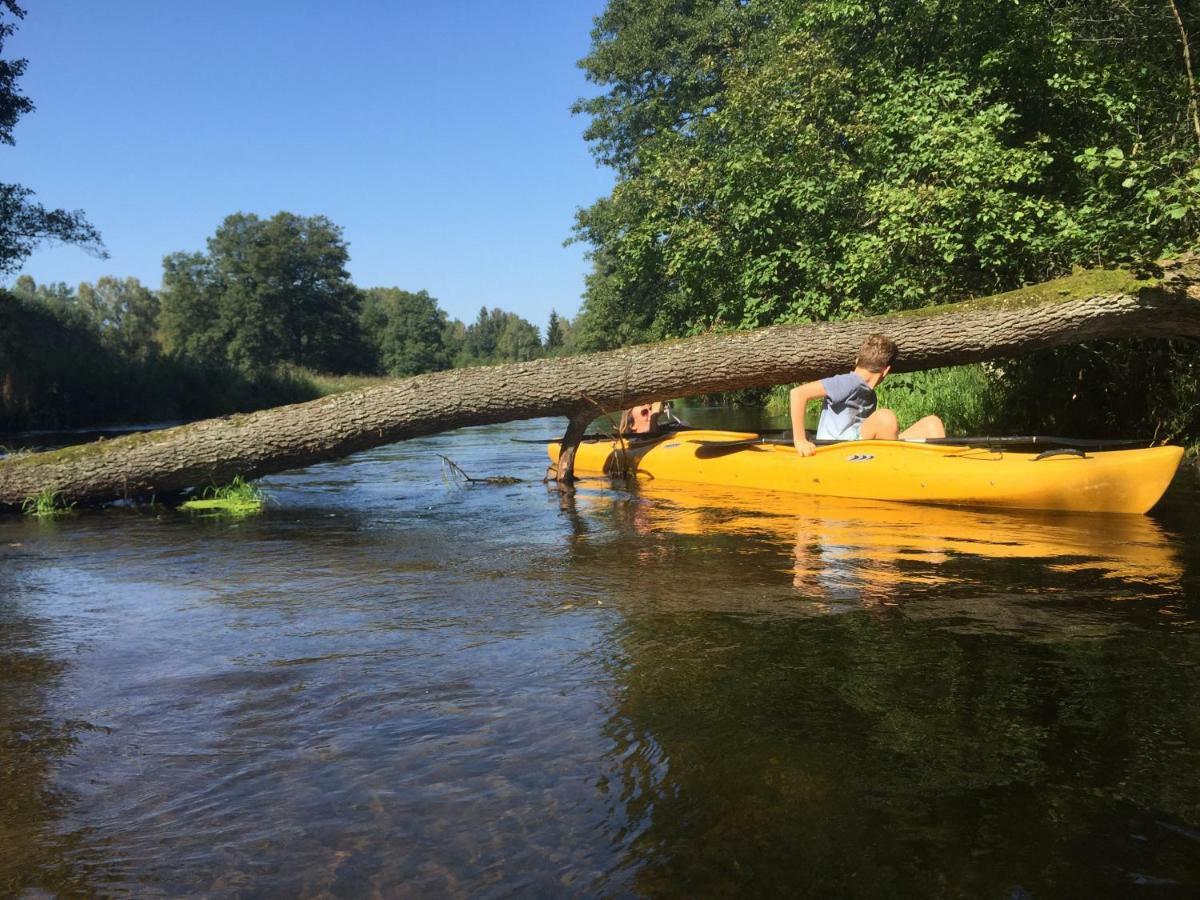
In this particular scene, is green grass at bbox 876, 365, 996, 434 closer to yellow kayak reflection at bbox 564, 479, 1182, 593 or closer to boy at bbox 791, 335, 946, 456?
boy at bbox 791, 335, 946, 456

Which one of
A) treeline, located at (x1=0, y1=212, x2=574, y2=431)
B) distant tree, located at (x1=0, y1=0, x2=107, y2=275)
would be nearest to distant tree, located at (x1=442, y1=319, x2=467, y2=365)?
treeline, located at (x1=0, y1=212, x2=574, y2=431)

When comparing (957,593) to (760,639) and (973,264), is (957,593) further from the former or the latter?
(973,264)

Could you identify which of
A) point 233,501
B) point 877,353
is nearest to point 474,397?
point 233,501

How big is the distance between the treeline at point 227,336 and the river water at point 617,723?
68.6 feet

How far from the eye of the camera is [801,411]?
304 inches

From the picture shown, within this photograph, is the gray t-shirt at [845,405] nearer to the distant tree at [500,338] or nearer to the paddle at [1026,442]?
the paddle at [1026,442]

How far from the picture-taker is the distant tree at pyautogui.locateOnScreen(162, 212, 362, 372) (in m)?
63.1

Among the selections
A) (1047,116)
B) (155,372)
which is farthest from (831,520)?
(155,372)

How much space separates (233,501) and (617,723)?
6810 millimetres

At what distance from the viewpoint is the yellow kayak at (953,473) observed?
662 centimetres

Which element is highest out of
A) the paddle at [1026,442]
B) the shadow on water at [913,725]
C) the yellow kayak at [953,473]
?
the paddle at [1026,442]

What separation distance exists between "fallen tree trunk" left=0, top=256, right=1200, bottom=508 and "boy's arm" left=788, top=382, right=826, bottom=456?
0.49 metres

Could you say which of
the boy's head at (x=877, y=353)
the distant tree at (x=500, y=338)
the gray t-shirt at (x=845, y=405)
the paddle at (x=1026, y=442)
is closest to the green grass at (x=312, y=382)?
the gray t-shirt at (x=845, y=405)

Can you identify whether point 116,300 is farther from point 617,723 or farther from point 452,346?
point 617,723
